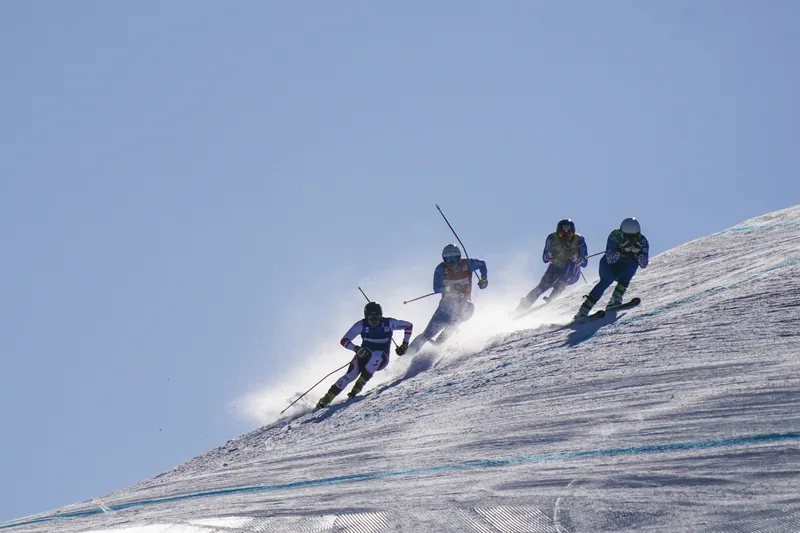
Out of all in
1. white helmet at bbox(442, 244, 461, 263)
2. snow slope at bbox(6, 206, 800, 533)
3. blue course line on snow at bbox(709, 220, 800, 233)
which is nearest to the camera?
snow slope at bbox(6, 206, 800, 533)

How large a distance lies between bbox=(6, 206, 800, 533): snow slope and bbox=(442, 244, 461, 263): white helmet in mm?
1790

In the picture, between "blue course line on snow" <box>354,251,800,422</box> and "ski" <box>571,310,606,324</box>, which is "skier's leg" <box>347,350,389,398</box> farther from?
"ski" <box>571,310,606,324</box>

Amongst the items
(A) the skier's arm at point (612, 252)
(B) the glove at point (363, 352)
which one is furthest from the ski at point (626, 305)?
(B) the glove at point (363, 352)

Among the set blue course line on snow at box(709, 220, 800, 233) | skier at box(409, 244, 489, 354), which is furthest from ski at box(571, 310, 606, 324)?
blue course line on snow at box(709, 220, 800, 233)

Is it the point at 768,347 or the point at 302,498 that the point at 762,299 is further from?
the point at 302,498

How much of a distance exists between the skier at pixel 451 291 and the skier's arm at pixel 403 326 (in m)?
1.55

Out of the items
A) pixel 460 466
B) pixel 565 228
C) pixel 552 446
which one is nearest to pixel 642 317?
pixel 565 228

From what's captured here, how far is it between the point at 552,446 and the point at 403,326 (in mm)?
5731

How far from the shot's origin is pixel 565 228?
18.5 m

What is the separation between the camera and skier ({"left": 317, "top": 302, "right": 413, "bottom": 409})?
15891mm

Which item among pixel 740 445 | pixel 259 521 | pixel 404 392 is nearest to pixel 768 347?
pixel 740 445

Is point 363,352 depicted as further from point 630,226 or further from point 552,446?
point 552,446

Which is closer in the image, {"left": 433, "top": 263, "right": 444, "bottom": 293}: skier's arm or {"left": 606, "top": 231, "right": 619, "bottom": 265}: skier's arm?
{"left": 606, "top": 231, "right": 619, "bottom": 265}: skier's arm

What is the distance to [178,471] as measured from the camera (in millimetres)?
14047
